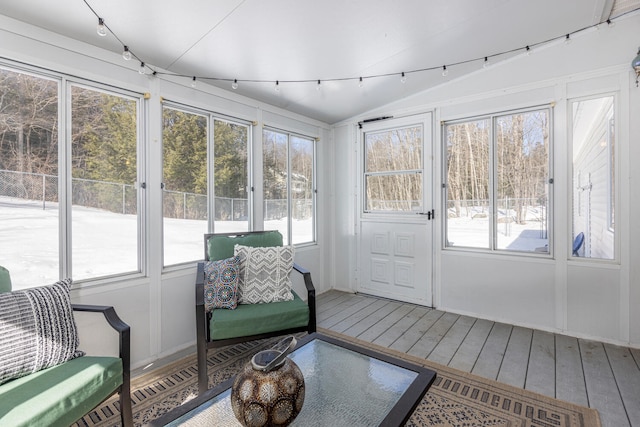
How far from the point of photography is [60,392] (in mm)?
1270

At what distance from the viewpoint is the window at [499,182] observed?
9.84 feet

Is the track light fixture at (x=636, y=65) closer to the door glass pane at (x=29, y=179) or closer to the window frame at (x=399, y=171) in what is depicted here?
the window frame at (x=399, y=171)

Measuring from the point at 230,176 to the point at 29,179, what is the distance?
1470 mm

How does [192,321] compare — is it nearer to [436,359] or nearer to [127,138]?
[127,138]

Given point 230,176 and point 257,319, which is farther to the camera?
point 230,176

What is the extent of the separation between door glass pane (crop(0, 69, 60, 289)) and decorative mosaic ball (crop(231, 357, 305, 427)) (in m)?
1.78

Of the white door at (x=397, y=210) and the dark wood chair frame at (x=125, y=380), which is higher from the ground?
the white door at (x=397, y=210)

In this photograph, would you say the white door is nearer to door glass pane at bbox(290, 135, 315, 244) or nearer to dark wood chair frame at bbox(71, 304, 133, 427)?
door glass pane at bbox(290, 135, 315, 244)

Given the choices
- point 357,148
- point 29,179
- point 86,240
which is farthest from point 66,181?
point 357,148

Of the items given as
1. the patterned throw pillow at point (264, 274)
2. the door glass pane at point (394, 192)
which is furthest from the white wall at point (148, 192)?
the door glass pane at point (394, 192)

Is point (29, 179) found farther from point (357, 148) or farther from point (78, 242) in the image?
point (357, 148)

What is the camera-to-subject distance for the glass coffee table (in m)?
1.17

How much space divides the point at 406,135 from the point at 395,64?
1.08 metres

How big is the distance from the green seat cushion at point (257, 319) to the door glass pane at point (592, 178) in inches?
102
